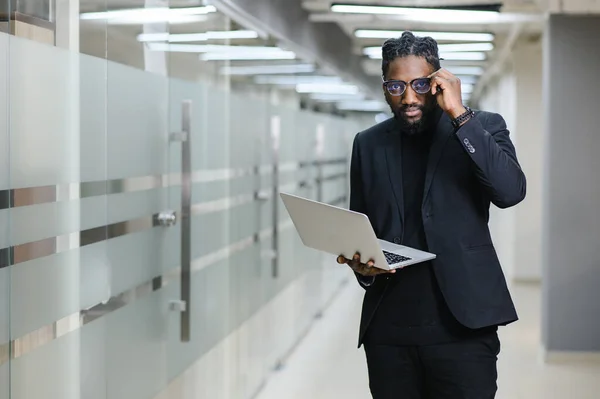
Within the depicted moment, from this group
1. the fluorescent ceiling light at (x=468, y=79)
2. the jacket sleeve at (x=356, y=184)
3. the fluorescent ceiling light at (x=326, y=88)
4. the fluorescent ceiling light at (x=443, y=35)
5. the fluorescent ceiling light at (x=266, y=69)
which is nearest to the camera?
the jacket sleeve at (x=356, y=184)

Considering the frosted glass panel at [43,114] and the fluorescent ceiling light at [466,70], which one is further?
the fluorescent ceiling light at [466,70]

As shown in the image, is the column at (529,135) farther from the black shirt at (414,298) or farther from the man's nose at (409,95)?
the man's nose at (409,95)

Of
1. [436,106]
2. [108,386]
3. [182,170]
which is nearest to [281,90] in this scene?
[182,170]

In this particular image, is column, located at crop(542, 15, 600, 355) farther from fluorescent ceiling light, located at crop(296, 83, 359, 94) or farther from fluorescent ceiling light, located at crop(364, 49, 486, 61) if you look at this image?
fluorescent ceiling light, located at crop(364, 49, 486, 61)

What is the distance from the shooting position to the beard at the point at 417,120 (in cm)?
249

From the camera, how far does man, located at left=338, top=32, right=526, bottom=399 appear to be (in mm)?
2475

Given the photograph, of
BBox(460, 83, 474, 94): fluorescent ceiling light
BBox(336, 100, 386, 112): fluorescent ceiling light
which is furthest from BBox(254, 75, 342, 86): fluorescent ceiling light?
BBox(460, 83, 474, 94): fluorescent ceiling light

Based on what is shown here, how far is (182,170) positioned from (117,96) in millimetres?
911

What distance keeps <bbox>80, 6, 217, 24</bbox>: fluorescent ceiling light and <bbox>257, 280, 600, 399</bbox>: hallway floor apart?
263 centimetres

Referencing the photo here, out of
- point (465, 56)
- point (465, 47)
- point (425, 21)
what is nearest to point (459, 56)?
point (465, 56)

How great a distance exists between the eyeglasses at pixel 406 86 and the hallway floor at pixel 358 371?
3706mm

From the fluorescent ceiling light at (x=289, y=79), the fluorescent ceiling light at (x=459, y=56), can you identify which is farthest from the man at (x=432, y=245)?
the fluorescent ceiling light at (x=459, y=56)

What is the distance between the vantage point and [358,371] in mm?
6645

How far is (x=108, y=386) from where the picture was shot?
3.29 meters
